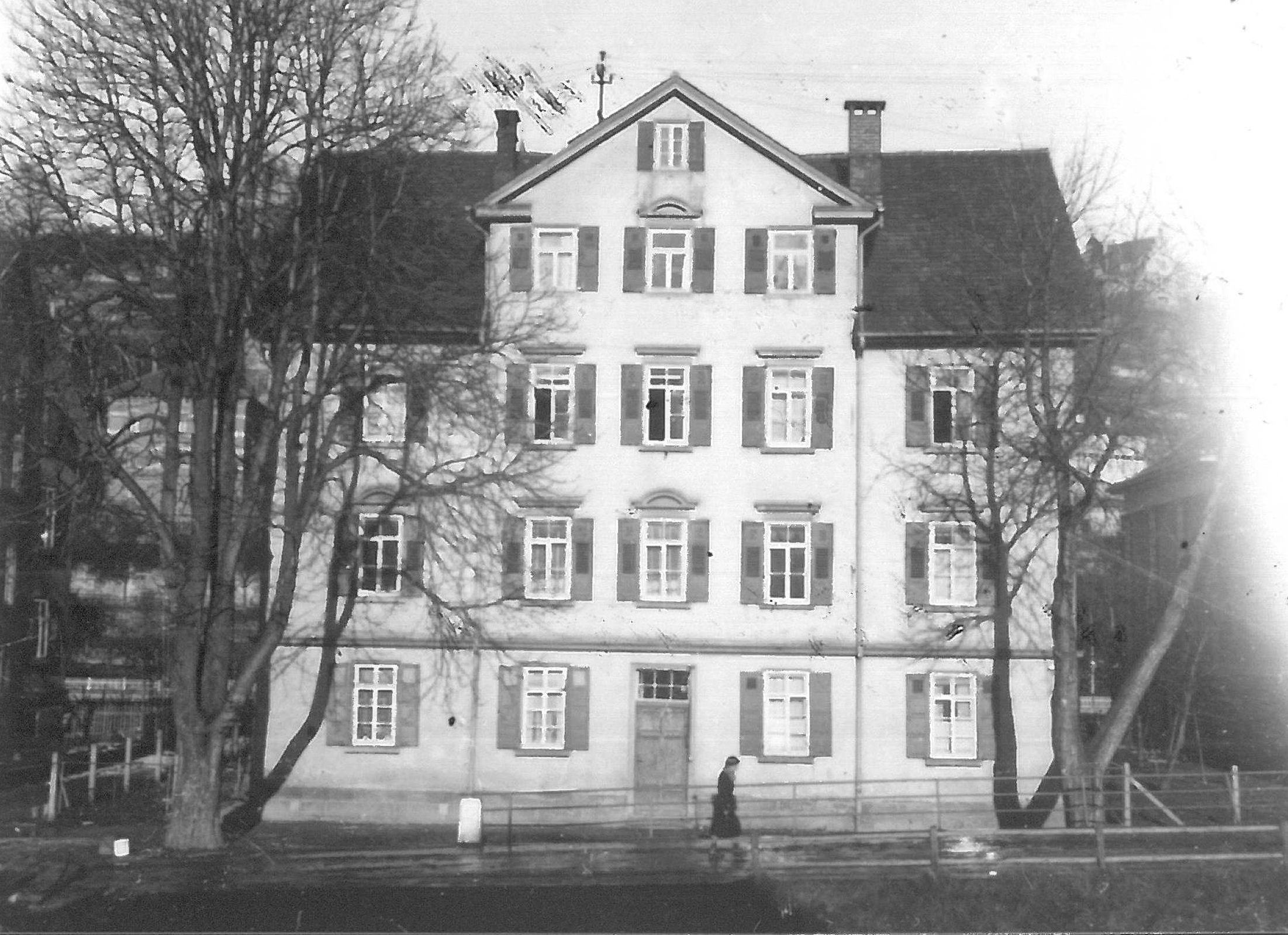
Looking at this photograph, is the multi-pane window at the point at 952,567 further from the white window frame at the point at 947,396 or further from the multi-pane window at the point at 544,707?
the multi-pane window at the point at 544,707

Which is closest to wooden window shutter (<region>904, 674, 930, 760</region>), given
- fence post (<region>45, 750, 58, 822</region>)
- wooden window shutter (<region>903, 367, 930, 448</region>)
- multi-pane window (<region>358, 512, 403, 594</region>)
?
wooden window shutter (<region>903, 367, 930, 448</region>)

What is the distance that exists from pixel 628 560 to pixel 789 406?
4168mm

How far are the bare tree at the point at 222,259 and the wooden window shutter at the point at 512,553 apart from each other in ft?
5.14

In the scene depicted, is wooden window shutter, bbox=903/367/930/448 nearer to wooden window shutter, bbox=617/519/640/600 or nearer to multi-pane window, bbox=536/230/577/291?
wooden window shutter, bbox=617/519/640/600

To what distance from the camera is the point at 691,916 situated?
15.8 meters

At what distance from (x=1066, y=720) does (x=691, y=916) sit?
928 centimetres

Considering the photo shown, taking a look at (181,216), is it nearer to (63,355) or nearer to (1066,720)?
(63,355)

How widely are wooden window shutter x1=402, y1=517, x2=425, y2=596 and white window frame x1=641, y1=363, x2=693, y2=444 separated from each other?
15.1 ft

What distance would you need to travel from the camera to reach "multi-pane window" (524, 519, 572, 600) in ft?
78.1

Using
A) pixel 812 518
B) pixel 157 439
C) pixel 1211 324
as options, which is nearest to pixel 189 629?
pixel 157 439

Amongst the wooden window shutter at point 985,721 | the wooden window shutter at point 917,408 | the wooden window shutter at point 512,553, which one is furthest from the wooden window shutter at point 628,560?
the wooden window shutter at point 985,721

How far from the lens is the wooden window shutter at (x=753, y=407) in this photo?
23.9 metres

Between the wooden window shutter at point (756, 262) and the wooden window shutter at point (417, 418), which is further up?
the wooden window shutter at point (756, 262)

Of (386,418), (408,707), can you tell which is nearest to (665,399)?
(386,418)
